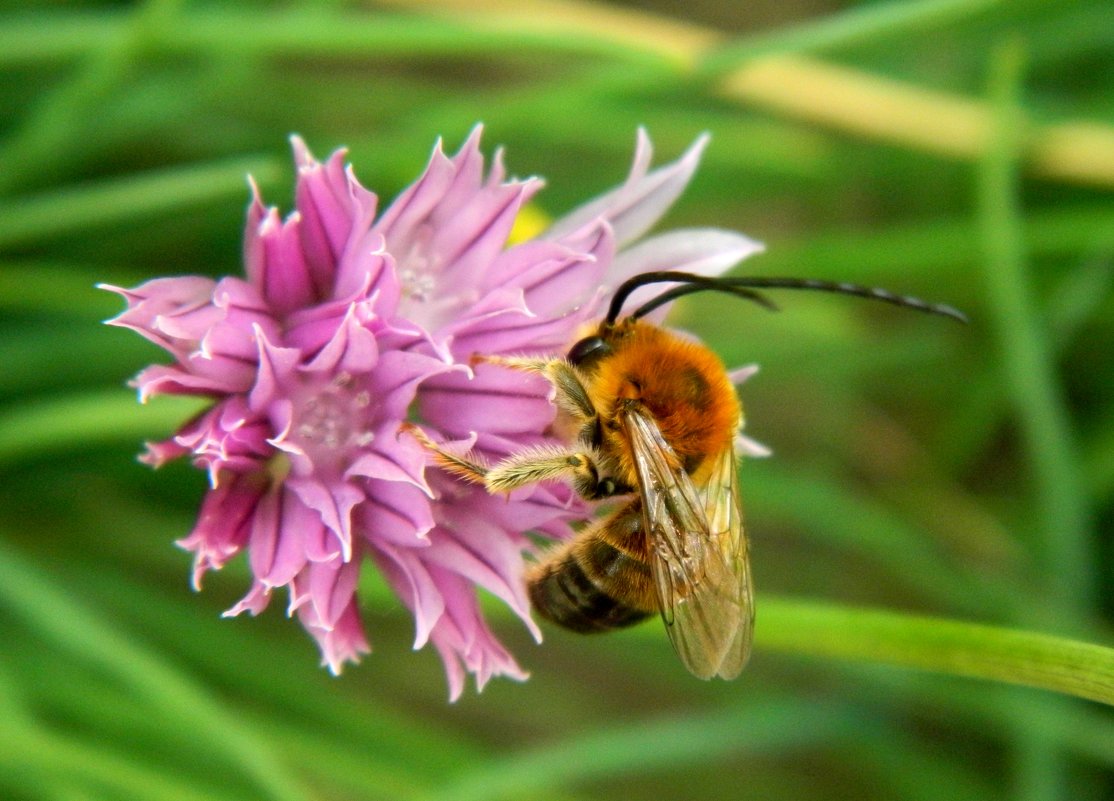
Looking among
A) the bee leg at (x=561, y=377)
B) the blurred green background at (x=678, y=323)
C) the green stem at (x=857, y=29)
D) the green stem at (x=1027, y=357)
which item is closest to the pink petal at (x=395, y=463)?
the bee leg at (x=561, y=377)

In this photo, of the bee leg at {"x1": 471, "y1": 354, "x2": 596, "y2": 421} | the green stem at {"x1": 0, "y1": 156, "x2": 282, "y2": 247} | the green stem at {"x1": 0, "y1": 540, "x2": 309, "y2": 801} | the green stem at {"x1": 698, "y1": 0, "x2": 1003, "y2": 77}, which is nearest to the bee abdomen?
the bee leg at {"x1": 471, "y1": 354, "x2": 596, "y2": 421}

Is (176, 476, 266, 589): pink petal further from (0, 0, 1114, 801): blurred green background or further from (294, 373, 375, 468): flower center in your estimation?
(0, 0, 1114, 801): blurred green background

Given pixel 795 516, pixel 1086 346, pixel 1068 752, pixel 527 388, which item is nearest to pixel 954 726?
pixel 1068 752

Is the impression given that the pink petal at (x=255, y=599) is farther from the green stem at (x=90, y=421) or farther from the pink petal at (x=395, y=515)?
the green stem at (x=90, y=421)

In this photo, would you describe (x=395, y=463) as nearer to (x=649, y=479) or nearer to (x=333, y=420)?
(x=333, y=420)

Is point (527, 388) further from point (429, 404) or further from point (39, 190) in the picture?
point (39, 190)

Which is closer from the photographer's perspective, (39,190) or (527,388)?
(527,388)

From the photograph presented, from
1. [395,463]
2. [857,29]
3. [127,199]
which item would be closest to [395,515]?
[395,463]
